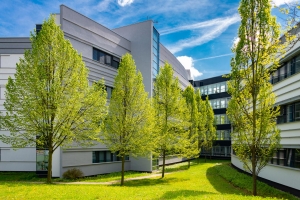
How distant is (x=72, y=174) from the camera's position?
22.5m

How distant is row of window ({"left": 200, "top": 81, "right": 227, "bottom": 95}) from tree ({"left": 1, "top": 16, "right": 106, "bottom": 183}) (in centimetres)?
4074

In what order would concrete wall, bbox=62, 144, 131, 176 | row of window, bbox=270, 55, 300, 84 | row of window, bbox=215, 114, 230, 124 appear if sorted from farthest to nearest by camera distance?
row of window, bbox=215, 114, 230, 124 < concrete wall, bbox=62, 144, 131, 176 < row of window, bbox=270, 55, 300, 84

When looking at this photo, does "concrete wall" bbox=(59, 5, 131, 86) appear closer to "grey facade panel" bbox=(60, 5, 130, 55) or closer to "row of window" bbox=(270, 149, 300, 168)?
"grey facade panel" bbox=(60, 5, 130, 55)

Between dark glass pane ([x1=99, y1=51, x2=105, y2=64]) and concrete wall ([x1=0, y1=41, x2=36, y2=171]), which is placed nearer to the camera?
concrete wall ([x1=0, y1=41, x2=36, y2=171])

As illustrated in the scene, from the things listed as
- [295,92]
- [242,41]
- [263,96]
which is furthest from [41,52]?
[295,92]

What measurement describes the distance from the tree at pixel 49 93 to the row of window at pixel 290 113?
14416 millimetres

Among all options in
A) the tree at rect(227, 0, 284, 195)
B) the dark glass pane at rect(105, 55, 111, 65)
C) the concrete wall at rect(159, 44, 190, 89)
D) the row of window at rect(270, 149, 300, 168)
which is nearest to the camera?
the tree at rect(227, 0, 284, 195)

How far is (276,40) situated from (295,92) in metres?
4.58

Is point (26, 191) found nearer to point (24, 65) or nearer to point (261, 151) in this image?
point (24, 65)

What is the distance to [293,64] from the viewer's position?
1795 centimetres

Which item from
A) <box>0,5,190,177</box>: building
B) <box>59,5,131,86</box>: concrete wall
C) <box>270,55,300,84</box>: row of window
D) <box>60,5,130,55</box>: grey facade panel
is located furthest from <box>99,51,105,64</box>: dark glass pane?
<box>270,55,300,84</box>: row of window

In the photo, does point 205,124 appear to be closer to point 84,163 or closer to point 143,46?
point 143,46

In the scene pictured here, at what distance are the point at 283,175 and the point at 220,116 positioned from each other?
37.4 m

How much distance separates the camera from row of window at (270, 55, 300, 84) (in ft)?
57.4
